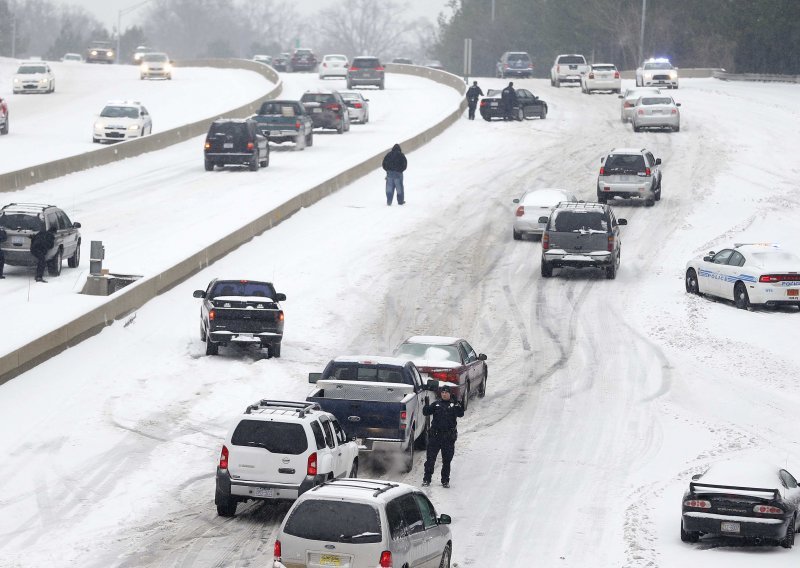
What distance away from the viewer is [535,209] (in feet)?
133

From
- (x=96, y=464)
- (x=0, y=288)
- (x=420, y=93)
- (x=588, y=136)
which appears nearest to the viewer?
(x=96, y=464)

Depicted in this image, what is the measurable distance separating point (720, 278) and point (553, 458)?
13.9 m

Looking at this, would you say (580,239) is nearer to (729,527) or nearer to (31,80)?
(729,527)

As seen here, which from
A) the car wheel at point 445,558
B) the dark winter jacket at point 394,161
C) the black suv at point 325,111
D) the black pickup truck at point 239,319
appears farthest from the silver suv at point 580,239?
the black suv at point 325,111

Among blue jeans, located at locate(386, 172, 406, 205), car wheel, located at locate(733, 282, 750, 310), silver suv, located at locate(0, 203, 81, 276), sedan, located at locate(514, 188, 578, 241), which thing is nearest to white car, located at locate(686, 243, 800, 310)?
car wheel, located at locate(733, 282, 750, 310)

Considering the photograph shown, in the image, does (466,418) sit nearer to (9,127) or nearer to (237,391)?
(237,391)

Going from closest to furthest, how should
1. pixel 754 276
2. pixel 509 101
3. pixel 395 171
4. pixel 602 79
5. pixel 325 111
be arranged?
pixel 754 276 → pixel 395 171 → pixel 325 111 → pixel 509 101 → pixel 602 79

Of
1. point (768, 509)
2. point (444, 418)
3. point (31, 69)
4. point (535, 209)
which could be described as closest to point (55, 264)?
point (535, 209)

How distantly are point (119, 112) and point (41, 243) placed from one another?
25.6 metres

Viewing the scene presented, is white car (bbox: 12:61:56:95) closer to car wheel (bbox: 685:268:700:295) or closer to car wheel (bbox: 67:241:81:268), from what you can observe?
car wheel (bbox: 67:241:81:268)

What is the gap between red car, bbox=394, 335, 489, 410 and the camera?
23516 mm

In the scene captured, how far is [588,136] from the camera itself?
6131 cm

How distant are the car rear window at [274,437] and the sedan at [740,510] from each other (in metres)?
4.60

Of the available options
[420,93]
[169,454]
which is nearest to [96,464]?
[169,454]
